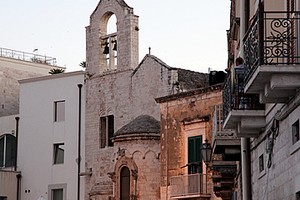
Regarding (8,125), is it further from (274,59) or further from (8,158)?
(274,59)

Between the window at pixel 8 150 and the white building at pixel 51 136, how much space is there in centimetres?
139

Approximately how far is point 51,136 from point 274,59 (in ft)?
109

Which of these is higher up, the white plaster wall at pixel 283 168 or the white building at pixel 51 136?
the white building at pixel 51 136

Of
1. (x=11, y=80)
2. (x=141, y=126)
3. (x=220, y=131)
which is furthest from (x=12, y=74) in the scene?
(x=220, y=131)

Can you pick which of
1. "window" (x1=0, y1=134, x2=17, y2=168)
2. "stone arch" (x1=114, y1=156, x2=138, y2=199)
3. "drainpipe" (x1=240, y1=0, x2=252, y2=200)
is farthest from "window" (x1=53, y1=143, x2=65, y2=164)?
"drainpipe" (x1=240, y1=0, x2=252, y2=200)

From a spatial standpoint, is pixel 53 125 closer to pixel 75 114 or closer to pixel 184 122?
pixel 75 114

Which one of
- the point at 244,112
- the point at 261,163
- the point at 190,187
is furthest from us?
the point at 190,187

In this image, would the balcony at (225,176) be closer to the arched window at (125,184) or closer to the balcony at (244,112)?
the balcony at (244,112)

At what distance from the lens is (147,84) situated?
133ft

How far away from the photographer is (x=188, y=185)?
1371 inches

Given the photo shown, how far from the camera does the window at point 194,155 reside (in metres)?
35.0

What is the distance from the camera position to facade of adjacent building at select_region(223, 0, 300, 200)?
1268 cm

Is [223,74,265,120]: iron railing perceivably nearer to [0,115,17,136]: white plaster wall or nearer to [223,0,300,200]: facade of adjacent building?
[223,0,300,200]: facade of adjacent building

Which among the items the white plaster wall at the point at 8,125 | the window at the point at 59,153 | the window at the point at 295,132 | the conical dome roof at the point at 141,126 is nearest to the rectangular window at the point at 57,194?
the window at the point at 59,153
